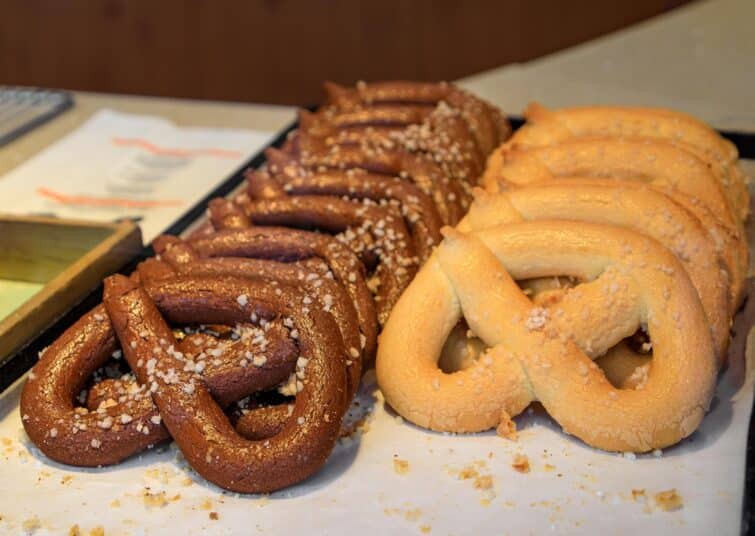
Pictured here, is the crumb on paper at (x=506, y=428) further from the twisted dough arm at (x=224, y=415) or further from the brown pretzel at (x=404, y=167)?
the brown pretzel at (x=404, y=167)

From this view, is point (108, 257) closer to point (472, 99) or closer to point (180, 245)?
point (180, 245)

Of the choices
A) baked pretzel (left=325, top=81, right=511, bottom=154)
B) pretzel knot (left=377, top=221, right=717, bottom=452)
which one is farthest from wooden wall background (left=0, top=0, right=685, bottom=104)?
pretzel knot (left=377, top=221, right=717, bottom=452)

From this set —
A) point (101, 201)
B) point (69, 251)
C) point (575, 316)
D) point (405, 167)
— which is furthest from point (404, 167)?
point (101, 201)

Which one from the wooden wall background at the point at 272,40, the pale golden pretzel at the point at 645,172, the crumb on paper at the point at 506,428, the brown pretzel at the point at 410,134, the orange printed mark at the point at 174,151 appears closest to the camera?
the crumb on paper at the point at 506,428

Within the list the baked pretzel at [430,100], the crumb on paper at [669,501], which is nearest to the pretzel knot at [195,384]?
the crumb on paper at [669,501]

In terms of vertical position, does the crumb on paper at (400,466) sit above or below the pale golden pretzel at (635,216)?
below

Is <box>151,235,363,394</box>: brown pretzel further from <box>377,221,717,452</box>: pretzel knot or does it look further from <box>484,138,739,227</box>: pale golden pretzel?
<box>484,138,739,227</box>: pale golden pretzel

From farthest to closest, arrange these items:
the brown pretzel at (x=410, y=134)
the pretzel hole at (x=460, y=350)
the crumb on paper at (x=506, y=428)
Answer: the brown pretzel at (x=410, y=134)
the pretzel hole at (x=460, y=350)
the crumb on paper at (x=506, y=428)

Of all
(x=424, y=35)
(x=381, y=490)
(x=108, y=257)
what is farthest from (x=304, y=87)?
(x=381, y=490)
